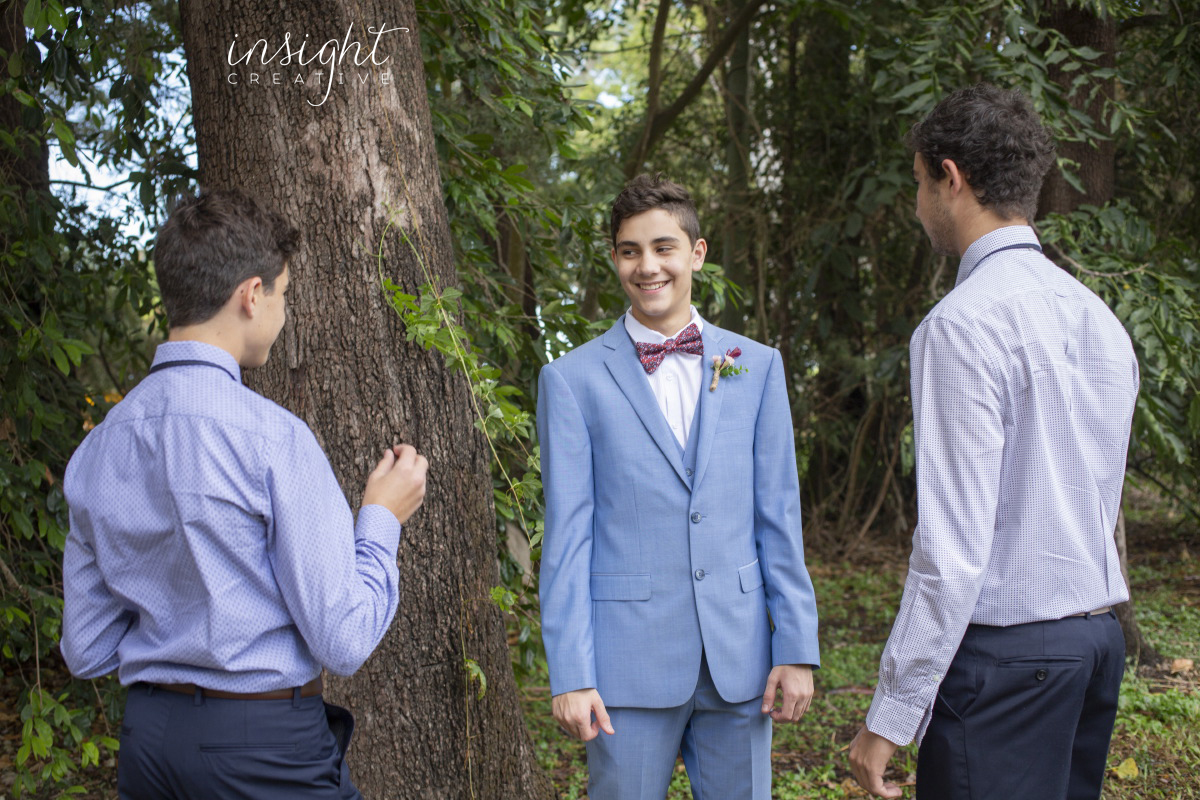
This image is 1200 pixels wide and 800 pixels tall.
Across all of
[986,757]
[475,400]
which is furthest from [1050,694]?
[475,400]

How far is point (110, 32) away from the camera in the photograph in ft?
12.8

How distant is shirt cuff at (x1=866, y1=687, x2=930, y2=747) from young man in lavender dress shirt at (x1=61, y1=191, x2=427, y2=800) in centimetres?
88

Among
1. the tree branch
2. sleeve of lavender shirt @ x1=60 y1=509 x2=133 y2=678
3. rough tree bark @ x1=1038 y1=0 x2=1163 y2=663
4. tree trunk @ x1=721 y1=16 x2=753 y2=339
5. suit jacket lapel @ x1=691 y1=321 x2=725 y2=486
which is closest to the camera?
sleeve of lavender shirt @ x1=60 y1=509 x2=133 y2=678

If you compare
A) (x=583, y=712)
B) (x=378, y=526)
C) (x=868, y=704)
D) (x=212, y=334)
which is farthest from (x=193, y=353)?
(x=868, y=704)

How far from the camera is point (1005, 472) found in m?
1.74

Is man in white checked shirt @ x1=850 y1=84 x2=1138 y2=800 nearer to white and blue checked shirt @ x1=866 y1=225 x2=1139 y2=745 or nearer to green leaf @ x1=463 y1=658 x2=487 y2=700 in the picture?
white and blue checked shirt @ x1=866 y1=225 x2=1139 y2=745

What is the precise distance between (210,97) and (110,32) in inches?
68.5

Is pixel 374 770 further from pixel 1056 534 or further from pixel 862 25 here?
pixel 862 25

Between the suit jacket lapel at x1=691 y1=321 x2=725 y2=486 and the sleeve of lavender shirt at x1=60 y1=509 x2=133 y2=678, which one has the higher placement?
the suit jacket lapel at x1=691 y1=321 x2=725 y2=486

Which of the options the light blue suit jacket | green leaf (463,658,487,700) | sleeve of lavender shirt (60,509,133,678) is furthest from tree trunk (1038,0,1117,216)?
sleeve of lavender shirt (60,509,133,678)

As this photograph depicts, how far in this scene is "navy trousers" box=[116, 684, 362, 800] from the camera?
5.08ft

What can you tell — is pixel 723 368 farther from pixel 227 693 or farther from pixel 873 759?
pixel 227 693

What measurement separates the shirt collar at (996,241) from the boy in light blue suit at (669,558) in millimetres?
511

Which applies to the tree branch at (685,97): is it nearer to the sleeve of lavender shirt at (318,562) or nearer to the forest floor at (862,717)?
the forest floor at (862,717)
